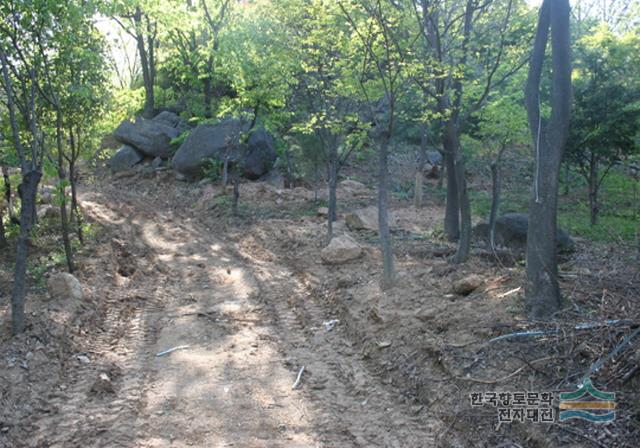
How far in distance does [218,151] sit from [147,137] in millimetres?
5280

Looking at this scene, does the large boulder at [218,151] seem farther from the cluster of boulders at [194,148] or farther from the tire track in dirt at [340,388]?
the tire track in dirt at [340,388]

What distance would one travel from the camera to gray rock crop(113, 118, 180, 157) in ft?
86.2

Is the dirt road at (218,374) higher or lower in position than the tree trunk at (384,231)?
lower

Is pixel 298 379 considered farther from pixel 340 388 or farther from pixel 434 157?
pixel 434 157

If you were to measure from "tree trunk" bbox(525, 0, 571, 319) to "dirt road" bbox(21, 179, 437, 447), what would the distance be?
211 cm

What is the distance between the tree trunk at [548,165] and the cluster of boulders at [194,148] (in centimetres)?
1475

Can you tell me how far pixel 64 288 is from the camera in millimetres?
8766

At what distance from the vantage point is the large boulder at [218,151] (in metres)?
23.1

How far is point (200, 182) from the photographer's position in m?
22.9

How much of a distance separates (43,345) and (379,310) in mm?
4617

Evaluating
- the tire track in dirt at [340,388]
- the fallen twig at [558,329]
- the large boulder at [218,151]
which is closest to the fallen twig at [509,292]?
the fallen twig at [558,329]

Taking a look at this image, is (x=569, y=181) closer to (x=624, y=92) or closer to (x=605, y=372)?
(x=624, y=92)

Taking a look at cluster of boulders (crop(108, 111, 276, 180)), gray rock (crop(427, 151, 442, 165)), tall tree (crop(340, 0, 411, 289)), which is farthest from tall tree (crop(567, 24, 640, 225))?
cluster of boulders (crop(108, 111, 276, 180))

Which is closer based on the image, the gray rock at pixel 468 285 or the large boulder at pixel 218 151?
the gray rock at pixel 468 285
